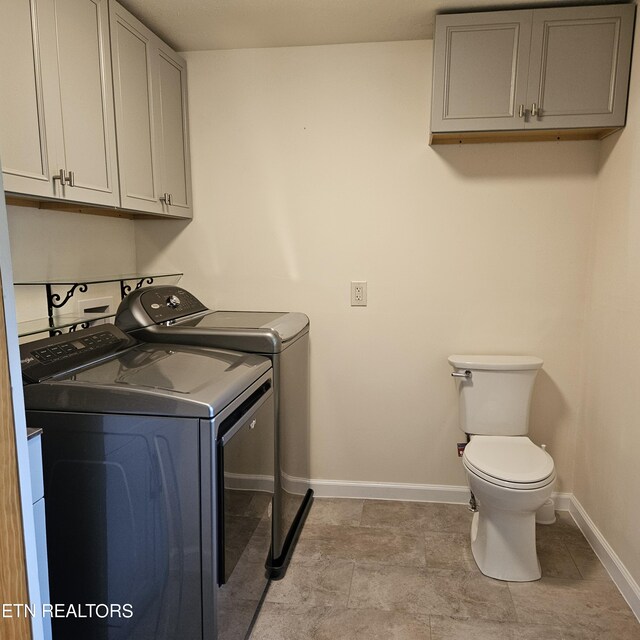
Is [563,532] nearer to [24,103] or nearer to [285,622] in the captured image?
[285,622]

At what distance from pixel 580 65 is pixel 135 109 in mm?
1840

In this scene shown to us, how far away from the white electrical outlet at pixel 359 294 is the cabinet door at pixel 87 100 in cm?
120

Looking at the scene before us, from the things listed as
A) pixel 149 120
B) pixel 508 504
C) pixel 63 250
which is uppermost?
pixel 149 120

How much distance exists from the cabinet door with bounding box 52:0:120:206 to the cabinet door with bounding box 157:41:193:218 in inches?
17.3

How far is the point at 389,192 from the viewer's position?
2.55 meters

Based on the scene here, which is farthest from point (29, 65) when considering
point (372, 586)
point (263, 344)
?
point (372, 586)

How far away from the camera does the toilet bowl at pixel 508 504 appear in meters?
1.97

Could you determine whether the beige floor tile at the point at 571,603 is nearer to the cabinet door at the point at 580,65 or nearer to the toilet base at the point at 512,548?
the toilet base at the point at 512,548

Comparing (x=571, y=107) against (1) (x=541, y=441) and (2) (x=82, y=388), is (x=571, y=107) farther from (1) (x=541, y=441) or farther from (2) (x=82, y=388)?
(2) (x=82, y=388)

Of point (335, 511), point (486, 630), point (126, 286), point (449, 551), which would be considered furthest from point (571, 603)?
point (126, 286)

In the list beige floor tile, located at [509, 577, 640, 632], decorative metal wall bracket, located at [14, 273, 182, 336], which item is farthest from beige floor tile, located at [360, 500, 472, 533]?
decorative metal wall bracket, located at [14, 273, 182, 336]

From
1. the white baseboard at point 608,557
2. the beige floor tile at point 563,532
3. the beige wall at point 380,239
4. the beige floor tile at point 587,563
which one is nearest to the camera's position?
the white baseboard at point 608,557

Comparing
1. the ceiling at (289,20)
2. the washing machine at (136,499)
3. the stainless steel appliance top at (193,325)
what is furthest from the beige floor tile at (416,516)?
the ceiling at (289,20)

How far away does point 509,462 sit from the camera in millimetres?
2105
